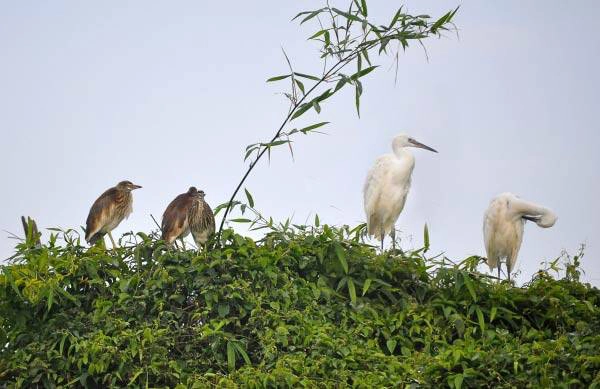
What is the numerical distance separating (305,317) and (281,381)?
0.67 m

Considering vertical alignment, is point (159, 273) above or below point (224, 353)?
above

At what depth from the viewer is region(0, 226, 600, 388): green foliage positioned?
629 cm

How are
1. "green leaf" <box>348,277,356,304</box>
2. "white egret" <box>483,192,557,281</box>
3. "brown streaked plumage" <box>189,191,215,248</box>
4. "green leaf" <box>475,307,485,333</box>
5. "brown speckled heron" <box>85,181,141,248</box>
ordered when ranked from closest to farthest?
"green leaf" <box>475,307,485,333</box>, "green leaf" <box>348,277,356,304</box>, "brown streaked plumage" <box>189,191,215,248</box>, "brown speckled heron" <box>85,181,141,248</box>, "white egret" <box>483,192,557,281</box>

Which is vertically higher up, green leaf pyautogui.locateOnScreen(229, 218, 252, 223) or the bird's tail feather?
the bird's tail feather

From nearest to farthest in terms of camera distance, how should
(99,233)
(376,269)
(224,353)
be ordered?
(224,353) → (376,269) → (99,233)

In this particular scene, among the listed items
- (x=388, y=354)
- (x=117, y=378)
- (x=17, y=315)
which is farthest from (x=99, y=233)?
(x=388, y=354)

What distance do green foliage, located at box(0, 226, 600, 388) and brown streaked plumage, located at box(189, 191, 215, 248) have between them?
566mm

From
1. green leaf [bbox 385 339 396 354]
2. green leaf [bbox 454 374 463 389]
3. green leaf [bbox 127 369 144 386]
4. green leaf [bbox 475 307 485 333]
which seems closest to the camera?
green leaf [bbox 454 374 463 389]

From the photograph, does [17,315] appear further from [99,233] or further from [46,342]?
[99,233]

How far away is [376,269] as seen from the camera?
7.10 metres

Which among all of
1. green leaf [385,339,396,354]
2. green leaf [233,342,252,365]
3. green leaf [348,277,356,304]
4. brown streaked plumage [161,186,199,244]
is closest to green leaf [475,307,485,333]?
green leaf [385,339,396,354]

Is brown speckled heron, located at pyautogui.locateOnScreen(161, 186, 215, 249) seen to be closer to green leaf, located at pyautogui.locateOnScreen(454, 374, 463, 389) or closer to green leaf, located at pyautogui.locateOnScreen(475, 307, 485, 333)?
green leaf, located at pyautogui.locateOnScreen(475, 307, 485, 333)

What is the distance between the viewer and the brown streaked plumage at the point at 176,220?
24.5 feet

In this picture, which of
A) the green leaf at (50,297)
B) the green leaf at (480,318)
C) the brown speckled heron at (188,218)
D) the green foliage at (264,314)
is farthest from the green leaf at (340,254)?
the green leaf at (50,297)
